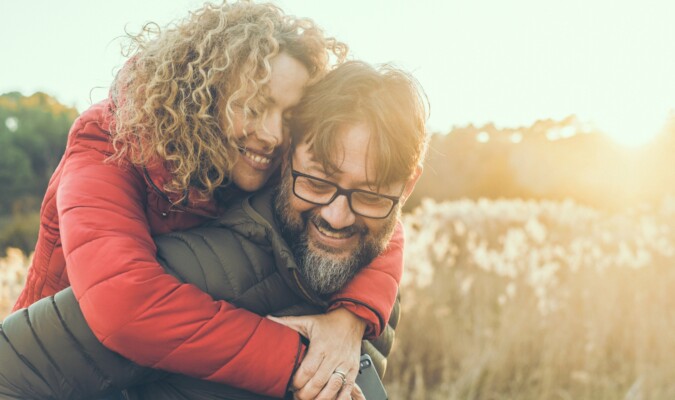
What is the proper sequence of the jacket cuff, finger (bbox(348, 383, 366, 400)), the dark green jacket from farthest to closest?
finger (bbox(348, 383, 366, 400)) → the jacket cuff → the dark green jacket

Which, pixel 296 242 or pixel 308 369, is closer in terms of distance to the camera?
pixel 308 369

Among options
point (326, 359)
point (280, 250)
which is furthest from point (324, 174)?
point (326, 359)

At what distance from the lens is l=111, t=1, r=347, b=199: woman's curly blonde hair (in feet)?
7.64

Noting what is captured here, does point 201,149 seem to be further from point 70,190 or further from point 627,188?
point 627,188

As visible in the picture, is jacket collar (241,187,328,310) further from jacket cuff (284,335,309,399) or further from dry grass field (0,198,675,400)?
dry grass field (0,198,675,400)

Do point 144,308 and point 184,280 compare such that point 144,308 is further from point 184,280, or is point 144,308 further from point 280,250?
point 280,250

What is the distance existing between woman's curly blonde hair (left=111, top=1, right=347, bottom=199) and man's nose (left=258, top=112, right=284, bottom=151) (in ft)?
0.18

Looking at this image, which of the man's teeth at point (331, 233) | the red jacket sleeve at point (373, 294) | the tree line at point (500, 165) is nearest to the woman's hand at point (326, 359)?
the red jacket sleeve at point (373, 294)

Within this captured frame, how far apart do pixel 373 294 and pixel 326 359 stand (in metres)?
0.39

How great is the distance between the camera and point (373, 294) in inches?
90.6

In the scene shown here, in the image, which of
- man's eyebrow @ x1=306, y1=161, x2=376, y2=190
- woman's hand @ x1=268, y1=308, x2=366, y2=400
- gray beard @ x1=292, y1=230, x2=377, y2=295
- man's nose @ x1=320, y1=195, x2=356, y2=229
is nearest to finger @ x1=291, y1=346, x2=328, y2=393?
woman's hand @ x1=268, y1=308, x2=366, y2=400

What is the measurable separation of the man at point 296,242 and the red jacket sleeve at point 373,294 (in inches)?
1.5

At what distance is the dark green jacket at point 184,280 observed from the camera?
5.76 feet

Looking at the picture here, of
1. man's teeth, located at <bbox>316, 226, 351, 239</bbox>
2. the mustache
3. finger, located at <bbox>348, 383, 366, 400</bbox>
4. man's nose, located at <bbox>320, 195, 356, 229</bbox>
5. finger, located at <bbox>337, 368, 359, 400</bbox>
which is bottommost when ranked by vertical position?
finger, located at <bbox>348, 383, 366, 400</bbox>
